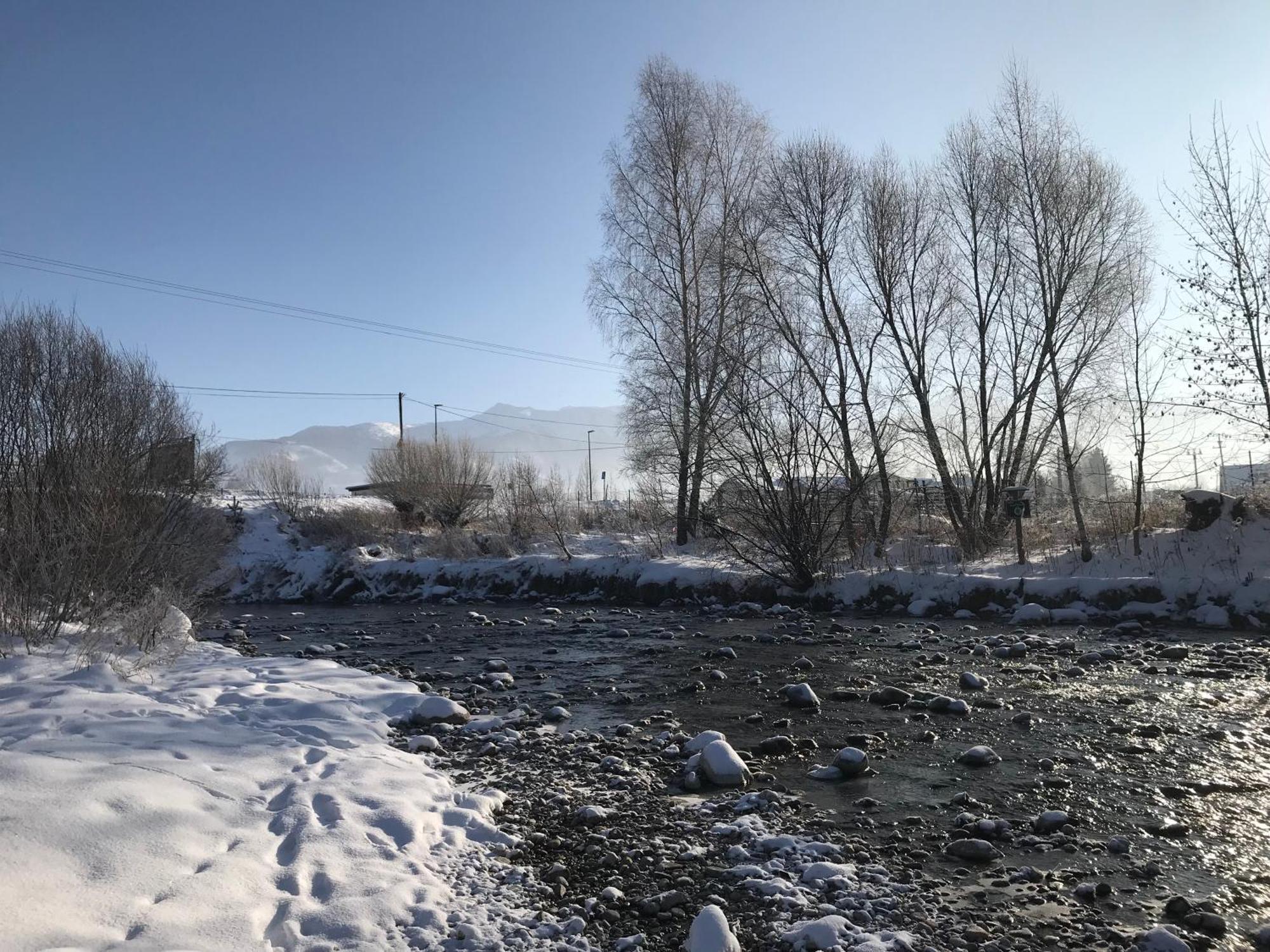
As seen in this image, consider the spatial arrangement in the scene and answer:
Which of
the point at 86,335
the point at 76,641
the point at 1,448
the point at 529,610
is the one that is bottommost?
the point at 529,610

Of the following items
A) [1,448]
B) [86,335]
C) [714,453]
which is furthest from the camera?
[714,453]

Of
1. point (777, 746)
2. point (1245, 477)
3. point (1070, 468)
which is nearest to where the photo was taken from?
point (777, 746)

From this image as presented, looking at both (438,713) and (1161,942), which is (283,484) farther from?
(1161,942)

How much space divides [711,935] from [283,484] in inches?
1185

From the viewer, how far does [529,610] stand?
52.7 ft

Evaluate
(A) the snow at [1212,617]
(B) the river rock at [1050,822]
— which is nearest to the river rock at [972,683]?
(B) the river rock at [1050,822]

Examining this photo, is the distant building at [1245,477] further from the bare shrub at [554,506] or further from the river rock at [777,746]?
the bare shrub at [554,506]

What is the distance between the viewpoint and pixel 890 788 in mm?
4684

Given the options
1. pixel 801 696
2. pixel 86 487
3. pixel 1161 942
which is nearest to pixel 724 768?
pixel 801 696

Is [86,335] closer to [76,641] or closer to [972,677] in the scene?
[76,641]

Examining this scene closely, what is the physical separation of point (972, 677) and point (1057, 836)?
3.55 m

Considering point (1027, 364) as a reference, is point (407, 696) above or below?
below

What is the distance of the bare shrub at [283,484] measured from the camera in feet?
94.4

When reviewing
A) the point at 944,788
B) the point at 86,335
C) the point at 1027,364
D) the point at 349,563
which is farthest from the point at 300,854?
the point at 349,563
